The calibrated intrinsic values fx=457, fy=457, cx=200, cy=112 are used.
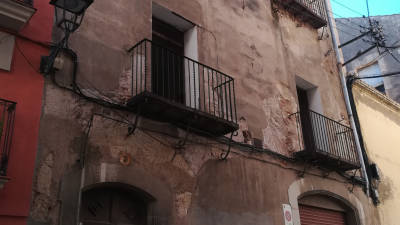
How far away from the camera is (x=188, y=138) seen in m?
7.85

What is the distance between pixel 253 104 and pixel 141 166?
3.37 m

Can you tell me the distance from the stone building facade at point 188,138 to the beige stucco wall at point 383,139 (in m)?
1.17

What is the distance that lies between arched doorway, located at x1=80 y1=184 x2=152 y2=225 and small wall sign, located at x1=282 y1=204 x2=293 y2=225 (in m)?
3.17

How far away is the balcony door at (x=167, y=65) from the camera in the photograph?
8.25 m

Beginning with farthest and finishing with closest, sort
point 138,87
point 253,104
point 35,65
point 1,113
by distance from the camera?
point 253,104 → point 138,87 → point 35,65 → point 1,113

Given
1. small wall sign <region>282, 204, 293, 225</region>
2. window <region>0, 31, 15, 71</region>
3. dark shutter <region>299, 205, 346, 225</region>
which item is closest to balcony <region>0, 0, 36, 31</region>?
window <region>0, 31, 15, 71</region>

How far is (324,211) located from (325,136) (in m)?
1.73

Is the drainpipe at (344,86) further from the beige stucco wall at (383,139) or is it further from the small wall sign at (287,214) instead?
the small wall sign at (287,214)

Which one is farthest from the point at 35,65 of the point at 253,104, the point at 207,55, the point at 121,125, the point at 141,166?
the point at 253,104

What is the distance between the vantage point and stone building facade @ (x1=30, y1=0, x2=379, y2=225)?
20.7 feet

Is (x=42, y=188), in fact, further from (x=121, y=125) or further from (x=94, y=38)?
(x=94, y=38)

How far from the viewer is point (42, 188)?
5770mm

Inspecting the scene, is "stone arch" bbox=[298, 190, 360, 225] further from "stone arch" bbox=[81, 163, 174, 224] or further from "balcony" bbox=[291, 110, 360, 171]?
"stone arch" bbox=[81, 163, 174, 224]

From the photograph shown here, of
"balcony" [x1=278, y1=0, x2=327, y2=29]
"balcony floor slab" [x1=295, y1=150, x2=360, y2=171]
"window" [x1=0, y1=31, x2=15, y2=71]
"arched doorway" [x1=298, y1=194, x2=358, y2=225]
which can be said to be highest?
"balcony" [x1=278, y1=0, x2=327, y2=29]
